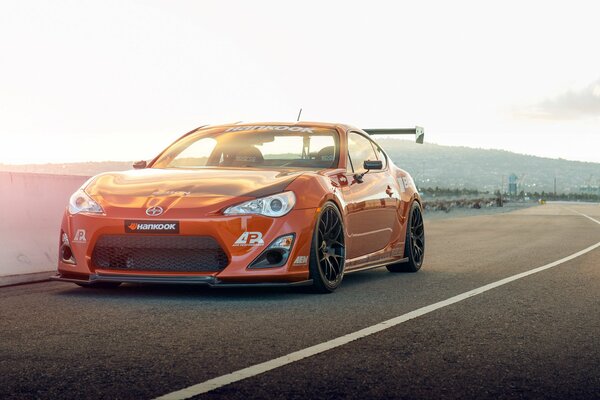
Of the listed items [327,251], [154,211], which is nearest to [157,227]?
[154,211]

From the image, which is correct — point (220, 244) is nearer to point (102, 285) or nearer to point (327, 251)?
point (327, 251)

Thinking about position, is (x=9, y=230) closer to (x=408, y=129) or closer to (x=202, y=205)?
(x=202, y=205)

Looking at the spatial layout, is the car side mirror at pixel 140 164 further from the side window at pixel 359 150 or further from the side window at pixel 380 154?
the side window at pixel 380 154

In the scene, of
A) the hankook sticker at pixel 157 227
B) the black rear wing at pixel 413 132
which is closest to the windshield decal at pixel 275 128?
the hankook sticker at pixel 157 227

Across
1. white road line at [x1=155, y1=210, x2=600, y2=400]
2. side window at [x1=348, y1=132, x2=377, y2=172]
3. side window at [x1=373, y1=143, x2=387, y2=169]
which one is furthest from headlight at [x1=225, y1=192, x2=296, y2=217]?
side window at [x1=373, y1=143, x2=387, y2=169]

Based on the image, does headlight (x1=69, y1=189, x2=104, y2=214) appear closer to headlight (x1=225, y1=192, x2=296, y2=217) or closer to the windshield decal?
headlight (x1=225, y1=192, x2=296, y2=217)

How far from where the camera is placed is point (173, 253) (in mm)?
8070

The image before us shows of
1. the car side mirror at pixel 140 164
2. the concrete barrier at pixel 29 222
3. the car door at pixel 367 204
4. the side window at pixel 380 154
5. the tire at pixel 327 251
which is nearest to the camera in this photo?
the tire at pixel 327 251

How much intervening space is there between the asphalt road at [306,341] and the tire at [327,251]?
0.59 ft

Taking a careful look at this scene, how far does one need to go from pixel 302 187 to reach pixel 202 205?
909mm

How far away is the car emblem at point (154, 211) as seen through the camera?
317 inches

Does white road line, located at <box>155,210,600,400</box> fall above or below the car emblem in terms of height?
below

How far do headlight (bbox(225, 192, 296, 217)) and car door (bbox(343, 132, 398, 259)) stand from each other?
1054mm

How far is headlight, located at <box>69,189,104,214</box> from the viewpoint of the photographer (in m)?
8.34
